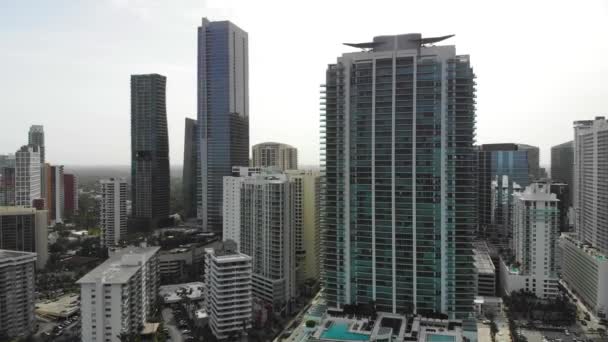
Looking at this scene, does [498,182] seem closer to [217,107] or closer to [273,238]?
[273,238]

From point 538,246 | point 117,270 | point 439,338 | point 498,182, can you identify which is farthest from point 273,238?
point 498,182

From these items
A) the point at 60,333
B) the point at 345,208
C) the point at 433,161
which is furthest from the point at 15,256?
the point at 433,161

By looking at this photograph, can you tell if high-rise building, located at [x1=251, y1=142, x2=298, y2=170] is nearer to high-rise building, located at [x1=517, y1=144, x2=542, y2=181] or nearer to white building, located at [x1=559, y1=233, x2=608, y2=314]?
high-rise building, located at [x1=517, y1=144, x2=542, y2=181]

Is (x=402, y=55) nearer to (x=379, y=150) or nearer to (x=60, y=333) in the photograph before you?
(x=379, y=150)

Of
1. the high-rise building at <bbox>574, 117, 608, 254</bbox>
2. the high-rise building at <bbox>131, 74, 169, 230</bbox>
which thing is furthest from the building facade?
the high-rise building at <bbox>131, 74, 169, 230</bbox>

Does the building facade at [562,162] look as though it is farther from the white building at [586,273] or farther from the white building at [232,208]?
the white building at [232,208]
